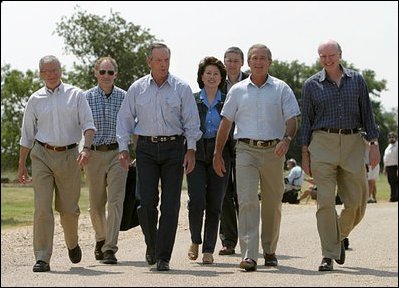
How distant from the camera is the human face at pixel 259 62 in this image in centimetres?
1103

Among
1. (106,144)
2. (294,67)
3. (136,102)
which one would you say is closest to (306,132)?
(136,102)

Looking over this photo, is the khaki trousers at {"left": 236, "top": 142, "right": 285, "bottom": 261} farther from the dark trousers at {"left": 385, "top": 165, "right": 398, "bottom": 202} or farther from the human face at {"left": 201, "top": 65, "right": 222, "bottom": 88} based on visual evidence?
the dark trousers at {"left": 385, "top": 165, "right": 398, "bottom": 202}

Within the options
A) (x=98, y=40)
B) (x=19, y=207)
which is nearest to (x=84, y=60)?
(x=98, y=40)

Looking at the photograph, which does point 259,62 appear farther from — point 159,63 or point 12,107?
point 12,107

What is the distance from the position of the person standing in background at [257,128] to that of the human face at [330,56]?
49 centimetres

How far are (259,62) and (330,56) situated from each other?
76cm

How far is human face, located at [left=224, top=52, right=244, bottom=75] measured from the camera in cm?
1274

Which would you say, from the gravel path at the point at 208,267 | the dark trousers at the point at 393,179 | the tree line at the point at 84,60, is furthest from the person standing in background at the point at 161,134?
the tree line at the point at 84,60

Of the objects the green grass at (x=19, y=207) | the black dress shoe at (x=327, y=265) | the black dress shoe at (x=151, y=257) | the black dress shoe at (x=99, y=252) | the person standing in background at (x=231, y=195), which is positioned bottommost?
the green grass at (x=19, y=207)

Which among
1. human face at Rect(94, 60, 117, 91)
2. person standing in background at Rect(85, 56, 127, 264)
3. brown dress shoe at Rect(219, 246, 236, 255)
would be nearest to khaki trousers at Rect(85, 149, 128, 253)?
person standing in background at Rect(85, 56, 127, 264)

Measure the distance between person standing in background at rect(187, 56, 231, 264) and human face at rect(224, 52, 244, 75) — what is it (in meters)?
0.52

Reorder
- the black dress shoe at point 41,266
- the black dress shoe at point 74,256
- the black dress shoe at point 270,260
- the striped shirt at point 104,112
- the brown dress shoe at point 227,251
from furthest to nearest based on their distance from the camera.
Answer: the brown dress shoe at point 227,251 < the striped shirt at point 104,112 < the black dress shoe at point 74,256 < the black dress shoe at point 270,260 < the black dress shoe at point 41,266

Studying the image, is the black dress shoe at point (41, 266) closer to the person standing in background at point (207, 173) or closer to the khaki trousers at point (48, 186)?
the khaki trousers at point (48, 186)

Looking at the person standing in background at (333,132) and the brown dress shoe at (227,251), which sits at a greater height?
the person standing in background at (333,132)
